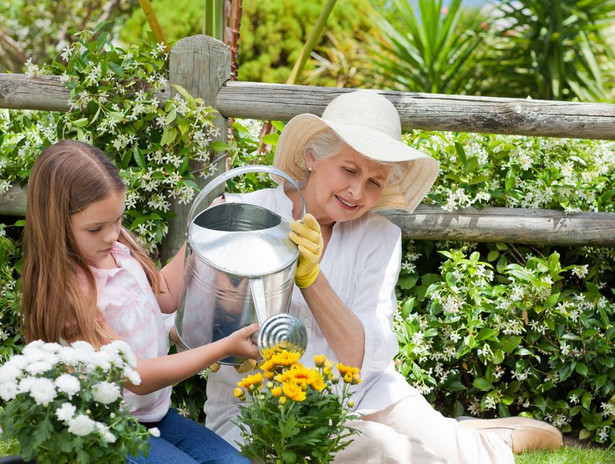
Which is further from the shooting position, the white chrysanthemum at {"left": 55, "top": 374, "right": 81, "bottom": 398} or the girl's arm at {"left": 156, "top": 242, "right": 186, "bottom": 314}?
the girl's arm at {"left": 156, "top": 242, "right": 186, "bottom": 314}

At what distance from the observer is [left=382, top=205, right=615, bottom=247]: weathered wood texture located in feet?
9.71

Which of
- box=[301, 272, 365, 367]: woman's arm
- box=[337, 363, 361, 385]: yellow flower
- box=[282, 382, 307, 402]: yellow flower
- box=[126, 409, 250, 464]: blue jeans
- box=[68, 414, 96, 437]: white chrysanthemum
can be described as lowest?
box=[126, 409, 250, 464]: blue jeans

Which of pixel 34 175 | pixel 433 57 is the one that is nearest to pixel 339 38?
pixel 433 57

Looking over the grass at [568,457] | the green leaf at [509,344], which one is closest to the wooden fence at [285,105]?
the green leaf at [509,344]

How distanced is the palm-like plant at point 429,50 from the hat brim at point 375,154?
4.56 meters

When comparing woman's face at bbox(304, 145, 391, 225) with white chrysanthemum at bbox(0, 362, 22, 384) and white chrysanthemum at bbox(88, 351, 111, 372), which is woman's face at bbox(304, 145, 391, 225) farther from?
white chrysanthemum at bbox(0, 362, 22, 384)

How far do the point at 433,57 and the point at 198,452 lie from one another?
5.40m

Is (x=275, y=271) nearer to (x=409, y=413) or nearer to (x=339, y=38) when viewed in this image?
(x=409, y=413)

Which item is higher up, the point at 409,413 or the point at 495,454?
the point at 409,413

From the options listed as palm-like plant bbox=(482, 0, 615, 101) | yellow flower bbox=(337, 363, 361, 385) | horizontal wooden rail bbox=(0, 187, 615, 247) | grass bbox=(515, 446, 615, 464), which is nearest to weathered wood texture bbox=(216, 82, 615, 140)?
horizontal wooden rail bbox=(0, 187, 615, 247)

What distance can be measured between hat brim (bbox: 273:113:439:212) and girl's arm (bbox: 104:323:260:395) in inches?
22.8

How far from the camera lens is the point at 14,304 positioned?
265 cm

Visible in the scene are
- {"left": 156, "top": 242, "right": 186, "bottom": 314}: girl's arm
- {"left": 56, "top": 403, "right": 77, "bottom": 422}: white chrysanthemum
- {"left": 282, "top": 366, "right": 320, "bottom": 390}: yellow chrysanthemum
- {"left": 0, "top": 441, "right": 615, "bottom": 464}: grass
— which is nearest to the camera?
{"left": 56, "top": 403, "right": 77, "bottom": 422}: white chrysanthemum

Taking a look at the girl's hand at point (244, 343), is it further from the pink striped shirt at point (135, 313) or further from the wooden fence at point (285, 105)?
the wooden fence at point (285, 105)
